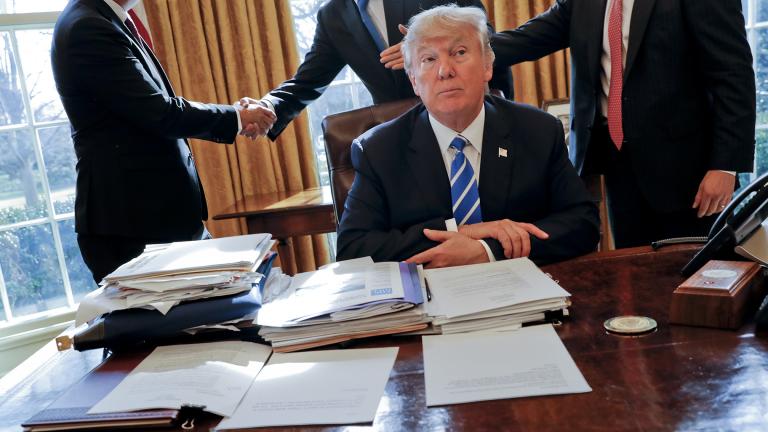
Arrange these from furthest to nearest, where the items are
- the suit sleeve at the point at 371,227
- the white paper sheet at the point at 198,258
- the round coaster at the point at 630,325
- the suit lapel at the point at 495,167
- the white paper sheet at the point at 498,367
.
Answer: the suit lapel at the point at 495,167, the suit sleeve at the point at 371,227, the white paper sheet at the point at 198,258, the round coaster at the point at 630,325, the white paper sheet at the point at 498,367

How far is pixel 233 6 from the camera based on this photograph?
137 inches

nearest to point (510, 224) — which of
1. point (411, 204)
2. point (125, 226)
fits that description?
point (411, 204)

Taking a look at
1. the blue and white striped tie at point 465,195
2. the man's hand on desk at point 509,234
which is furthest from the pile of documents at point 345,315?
the blue and white striped tie at point 465,195

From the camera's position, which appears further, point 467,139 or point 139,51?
point 139,51

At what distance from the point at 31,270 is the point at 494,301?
10.5 ft

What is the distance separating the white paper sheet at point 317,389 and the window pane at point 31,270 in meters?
2.95

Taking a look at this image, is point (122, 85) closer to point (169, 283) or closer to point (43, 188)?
point (169, 283)

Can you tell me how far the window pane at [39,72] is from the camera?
3436 mm

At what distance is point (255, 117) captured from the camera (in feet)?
8.65

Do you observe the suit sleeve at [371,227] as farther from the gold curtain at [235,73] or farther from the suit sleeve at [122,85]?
the gold curtain at [235,73]

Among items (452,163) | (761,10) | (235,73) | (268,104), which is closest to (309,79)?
(268,104)

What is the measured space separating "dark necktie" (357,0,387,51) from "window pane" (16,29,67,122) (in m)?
1.92

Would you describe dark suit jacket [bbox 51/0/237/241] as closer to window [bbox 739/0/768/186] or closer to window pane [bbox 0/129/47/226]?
window pane [bbox 0/129/47/226]

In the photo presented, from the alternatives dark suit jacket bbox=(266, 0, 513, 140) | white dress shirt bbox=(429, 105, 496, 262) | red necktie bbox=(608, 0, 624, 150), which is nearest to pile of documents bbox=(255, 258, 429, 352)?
white dress shirt bbox=(429, 105, 496, 262)
